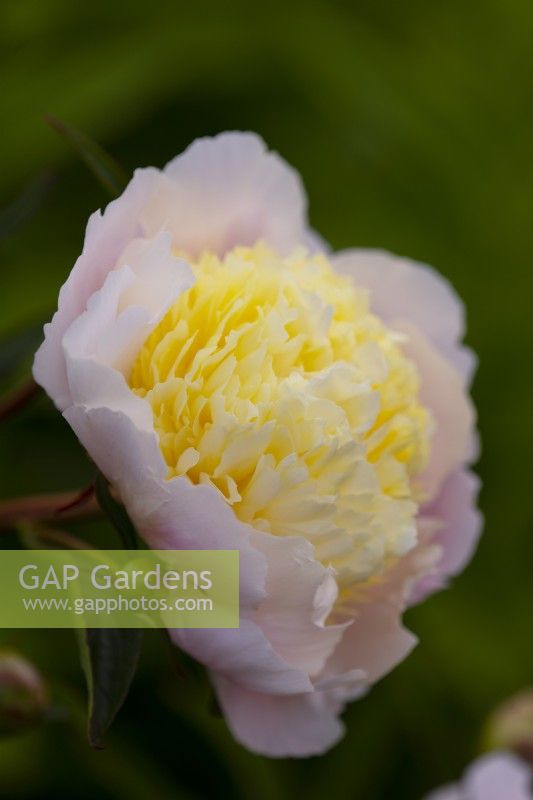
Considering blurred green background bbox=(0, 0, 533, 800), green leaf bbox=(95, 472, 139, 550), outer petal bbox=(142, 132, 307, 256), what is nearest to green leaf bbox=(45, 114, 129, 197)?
outer petal bbox=(142, 132, 307, 256)

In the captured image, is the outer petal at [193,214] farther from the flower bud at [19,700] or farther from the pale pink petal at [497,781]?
the pale pink petal at [497,781]

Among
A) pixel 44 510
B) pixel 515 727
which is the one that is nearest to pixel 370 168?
pixel 515 727

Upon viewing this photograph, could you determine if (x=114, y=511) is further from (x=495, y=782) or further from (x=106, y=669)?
(x=495, y=782)

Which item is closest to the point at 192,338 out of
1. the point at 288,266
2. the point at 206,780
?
the point at 288,266

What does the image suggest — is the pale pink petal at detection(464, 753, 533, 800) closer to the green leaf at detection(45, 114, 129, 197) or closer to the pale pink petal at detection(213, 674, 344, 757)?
the pale pink petal at detection(213, 674, 344, 757)

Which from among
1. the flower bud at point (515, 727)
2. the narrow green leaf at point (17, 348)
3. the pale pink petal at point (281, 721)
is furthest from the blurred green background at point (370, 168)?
the pale pink petal at point (281, 721)
